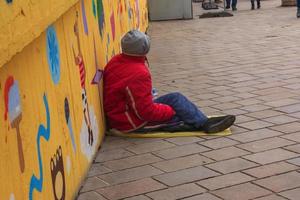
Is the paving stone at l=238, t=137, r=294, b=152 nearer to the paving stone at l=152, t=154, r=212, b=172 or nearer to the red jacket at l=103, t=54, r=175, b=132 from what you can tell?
the paving stone at l=152, t=154, r=212, b=172

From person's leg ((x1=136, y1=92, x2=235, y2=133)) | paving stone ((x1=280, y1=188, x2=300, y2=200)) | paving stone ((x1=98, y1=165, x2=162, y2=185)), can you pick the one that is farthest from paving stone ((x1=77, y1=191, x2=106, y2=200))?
person's leg ((x1=136, y1=92, x2=235, y2=133))

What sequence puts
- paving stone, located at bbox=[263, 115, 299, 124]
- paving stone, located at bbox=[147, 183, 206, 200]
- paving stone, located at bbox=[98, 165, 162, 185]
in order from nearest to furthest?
1. paving stone, located at bbox=[147, 183, 206, 200]
2. paving stone, located at bbox=[98, 165, 162, 185]
3. paving stone, located at bbox=[263, 115, 299, 124]

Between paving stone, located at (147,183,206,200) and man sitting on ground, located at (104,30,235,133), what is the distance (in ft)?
3.84

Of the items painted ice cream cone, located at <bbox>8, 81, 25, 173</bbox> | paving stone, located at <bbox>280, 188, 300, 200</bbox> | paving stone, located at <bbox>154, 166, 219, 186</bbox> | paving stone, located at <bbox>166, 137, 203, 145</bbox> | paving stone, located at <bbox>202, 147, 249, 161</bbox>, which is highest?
painted ice cream cone, located at <bbox>8, 81, 25, 173</bbox>

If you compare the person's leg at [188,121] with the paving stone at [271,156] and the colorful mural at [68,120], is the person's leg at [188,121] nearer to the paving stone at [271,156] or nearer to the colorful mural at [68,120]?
the paving stone at [271,156]

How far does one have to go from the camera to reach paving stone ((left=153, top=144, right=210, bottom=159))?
463 centimetres

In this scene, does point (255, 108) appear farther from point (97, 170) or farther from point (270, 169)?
point (97, 170)

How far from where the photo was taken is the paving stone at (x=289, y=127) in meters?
4.99

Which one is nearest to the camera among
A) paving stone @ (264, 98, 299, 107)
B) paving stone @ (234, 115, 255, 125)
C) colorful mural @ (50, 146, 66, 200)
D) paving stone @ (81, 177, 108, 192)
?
colorful mural @ (50, 146, 66, 200)

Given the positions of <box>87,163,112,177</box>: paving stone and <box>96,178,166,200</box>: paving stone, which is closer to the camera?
<box>96,178,166,200</box>: paving stone

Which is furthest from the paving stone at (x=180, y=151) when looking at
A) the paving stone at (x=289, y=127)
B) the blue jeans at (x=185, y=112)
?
the paving stone at (x=289, y=127)

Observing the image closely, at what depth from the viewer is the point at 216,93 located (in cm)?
660

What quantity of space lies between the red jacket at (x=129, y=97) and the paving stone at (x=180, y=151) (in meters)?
0.41

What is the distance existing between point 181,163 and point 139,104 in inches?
30.2
